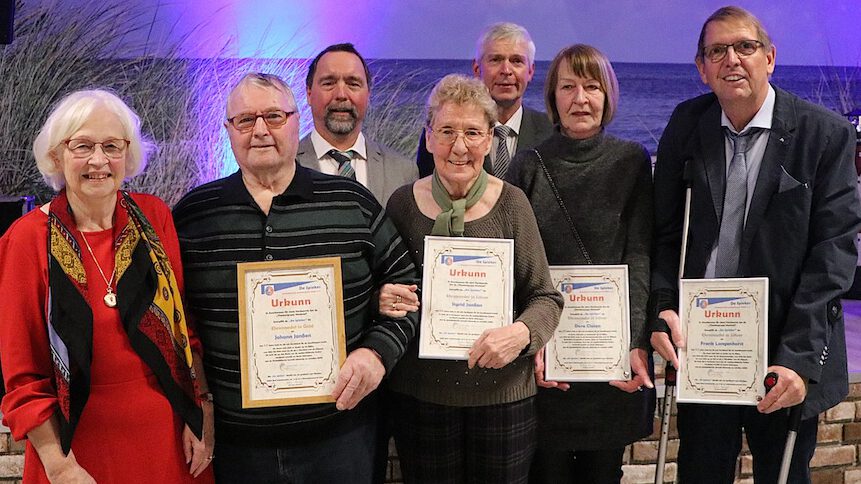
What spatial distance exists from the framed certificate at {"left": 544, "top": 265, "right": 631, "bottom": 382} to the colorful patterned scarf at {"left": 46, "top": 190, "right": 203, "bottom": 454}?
103 centimetres

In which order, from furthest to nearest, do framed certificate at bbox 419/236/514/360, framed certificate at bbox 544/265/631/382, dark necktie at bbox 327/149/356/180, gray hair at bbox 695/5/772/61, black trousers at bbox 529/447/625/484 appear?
1. dark necktie at bbox 327/149/356/180
2. black trousers at bbox 529/447/625/484
3. framed certificate at bbox 544/265/631/382
4. gray hair at bbox 695/5/772/61
5. framed certificate at bbox 419/236/514/360

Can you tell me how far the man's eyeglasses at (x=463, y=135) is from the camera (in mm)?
2135

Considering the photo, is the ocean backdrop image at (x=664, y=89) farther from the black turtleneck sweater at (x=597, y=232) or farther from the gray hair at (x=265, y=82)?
the gray hair at (x=265, y=82)

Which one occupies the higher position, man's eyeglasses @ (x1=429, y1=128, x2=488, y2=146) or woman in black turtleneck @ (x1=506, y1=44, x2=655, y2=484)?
man's eyeglasses @ (x1=429, y1=128, x2=488, y2=146)

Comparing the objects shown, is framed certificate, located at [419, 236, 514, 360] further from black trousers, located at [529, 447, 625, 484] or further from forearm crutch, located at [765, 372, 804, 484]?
forearm crutch, located at [765, 372, 804, 484]

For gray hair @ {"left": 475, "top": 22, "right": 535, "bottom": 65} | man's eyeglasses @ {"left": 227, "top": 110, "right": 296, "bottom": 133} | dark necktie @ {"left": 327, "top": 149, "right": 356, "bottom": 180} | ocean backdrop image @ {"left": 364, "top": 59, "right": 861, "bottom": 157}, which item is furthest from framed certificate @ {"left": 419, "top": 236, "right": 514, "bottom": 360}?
ocean backdrop image @ {"left": 364, "top": 59, "right": 861, "bottom": 157}

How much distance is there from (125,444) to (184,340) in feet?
0.87

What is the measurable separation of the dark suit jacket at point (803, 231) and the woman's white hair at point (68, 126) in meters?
1.49

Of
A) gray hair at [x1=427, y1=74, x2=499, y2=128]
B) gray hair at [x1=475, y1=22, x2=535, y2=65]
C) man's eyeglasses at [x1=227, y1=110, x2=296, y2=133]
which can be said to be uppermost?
gray hair at [x1=475, y1=22, x2=535, y2=65]

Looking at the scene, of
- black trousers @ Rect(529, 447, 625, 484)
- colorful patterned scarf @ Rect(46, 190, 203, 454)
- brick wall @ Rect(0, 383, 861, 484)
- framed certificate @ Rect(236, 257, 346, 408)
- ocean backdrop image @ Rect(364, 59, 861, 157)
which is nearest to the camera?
colorful patterned scarf @ Rect(46, 190, 203, 454)

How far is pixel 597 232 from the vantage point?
7.68ft

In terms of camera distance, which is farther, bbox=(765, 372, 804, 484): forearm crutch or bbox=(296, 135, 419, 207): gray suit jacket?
bbox=(296, 135, 419, 207): gray suit jacket

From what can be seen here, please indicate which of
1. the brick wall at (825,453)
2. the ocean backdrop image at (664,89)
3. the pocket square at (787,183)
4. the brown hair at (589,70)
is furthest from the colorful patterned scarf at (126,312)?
the ocean backdrop image at (664,89)

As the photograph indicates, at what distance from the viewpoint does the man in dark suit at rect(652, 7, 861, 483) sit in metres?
2.14
